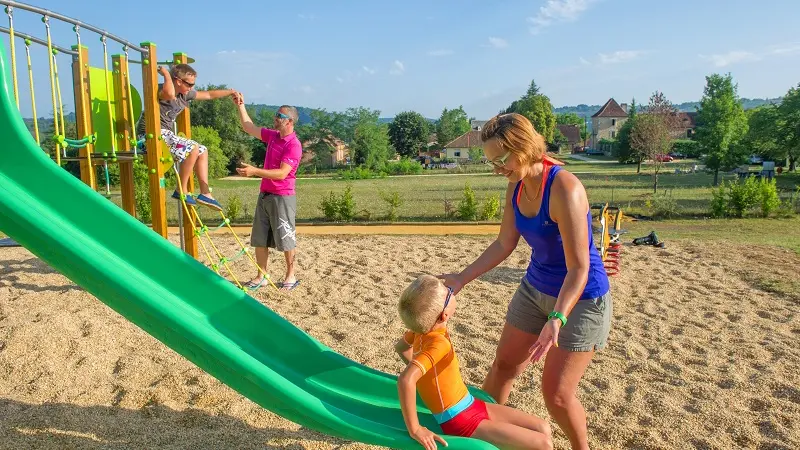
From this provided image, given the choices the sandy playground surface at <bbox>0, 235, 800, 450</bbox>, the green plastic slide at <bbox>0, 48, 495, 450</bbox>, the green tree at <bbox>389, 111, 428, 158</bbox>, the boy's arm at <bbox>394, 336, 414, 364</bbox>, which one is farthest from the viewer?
the green tree at <bbox>389, 111, 428, 158</bbox>

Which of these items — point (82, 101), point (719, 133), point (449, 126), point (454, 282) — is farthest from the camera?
point (449, 126)

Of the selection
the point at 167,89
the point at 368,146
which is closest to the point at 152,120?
the point at 167,89

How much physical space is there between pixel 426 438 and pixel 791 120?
85.1 ft

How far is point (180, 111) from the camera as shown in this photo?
225 inches

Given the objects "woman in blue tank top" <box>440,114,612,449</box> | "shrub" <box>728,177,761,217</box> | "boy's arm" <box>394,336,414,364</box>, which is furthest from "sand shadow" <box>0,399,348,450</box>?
"shrub" <box>728,177,761,217</box>

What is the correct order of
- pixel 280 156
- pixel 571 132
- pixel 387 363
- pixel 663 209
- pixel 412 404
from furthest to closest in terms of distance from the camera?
pixel 571 132, pixel 663 209, pixel 280 156, pixel 387 363, pixel 412 404

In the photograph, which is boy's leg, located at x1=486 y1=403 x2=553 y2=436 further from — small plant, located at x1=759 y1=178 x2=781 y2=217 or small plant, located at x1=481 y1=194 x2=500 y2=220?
small plant, located at x1=759 y1=178 x2=781 y2=217

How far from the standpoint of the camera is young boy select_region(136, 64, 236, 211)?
5453 mm

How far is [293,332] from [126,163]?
373 cm

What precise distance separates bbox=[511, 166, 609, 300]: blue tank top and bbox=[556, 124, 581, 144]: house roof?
9301 centimetres

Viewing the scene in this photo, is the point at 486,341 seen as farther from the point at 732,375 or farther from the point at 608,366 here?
the point at 732,375

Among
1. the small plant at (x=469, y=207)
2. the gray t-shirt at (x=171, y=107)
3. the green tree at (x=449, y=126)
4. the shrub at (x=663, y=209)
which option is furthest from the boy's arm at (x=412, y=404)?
the green tree at (x=449, y=126)

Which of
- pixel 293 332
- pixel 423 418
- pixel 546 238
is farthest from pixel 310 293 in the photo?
pixel 546 238

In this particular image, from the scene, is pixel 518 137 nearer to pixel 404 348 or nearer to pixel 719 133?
pixel 404 348
